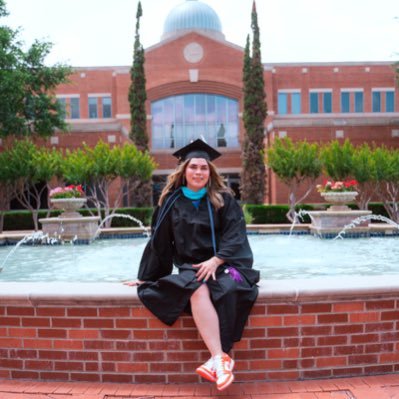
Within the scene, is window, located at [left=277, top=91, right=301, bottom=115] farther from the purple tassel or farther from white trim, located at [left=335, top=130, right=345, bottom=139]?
the purple tassel

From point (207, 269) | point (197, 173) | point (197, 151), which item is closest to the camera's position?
point (207, 269)

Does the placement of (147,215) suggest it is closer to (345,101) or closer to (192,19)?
(345,101)

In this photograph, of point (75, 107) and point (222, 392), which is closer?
point (222, 392)

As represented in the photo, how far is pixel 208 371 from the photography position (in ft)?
9.53

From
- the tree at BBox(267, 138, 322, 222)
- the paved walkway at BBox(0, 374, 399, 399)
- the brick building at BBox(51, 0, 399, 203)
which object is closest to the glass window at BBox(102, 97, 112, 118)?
the brick building at BBox(51, 0, 399, 203)

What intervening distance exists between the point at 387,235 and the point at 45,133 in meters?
14.7

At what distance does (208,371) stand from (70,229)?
32.9 ft

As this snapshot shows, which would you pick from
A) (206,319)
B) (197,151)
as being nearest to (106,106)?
(197,151)

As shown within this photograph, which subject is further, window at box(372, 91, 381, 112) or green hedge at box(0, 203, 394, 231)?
Result: window at box(372, 91, 381, 112)

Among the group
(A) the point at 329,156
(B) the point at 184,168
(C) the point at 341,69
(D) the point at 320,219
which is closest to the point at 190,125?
(C) the point at 341,69

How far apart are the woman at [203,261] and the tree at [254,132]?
19510mm

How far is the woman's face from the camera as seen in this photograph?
11.3ft

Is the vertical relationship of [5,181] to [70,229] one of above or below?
above

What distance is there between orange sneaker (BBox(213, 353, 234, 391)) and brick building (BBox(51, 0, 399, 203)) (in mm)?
27879
